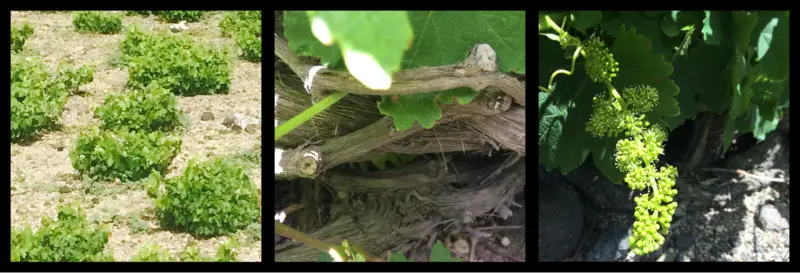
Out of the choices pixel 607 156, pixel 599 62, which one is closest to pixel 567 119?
pixel 607 156

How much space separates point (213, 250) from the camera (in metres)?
1.76

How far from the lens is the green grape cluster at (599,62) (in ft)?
5.18

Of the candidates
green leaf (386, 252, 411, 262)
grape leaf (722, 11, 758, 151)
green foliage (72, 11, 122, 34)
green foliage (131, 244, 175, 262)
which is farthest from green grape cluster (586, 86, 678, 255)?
green foliage (72, 11, 122, 34)

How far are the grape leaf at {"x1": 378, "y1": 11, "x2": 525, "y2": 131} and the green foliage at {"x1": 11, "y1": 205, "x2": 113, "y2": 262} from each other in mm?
797

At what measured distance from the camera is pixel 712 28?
1.65 metres

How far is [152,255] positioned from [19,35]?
0.60 m

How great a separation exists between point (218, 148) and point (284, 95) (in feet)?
1.03

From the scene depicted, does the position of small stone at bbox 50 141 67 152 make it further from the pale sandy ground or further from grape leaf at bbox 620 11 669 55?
grape leaf at bbox 620 11 669 55

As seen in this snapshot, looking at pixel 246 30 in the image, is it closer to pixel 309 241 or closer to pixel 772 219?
pixel 309 241

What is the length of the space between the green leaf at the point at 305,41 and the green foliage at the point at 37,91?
2.31 ft

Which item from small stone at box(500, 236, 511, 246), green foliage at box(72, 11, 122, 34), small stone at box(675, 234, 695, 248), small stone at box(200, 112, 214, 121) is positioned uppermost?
green foliage at box(72, 11, 122, 34)

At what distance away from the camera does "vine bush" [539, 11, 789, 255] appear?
A: 5.20ft

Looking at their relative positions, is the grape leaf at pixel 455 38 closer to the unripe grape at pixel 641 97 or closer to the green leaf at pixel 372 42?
the unripe grape at pixel 641 97

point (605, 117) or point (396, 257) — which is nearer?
point (605, 117)
